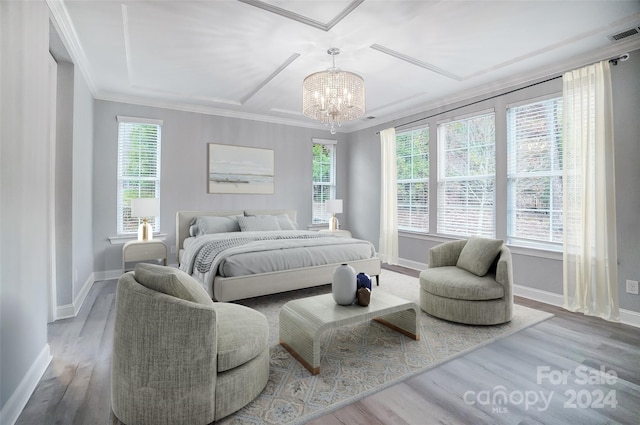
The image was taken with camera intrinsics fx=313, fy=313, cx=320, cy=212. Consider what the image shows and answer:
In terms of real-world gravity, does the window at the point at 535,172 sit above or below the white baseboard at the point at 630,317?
above

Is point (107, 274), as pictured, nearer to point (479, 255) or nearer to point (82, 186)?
point (82, 186)

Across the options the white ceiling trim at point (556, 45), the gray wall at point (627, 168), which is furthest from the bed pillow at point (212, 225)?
the gray wall at point (627, 168)

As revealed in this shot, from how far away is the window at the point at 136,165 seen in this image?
461 cm

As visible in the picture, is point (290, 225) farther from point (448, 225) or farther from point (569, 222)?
point (569, 222)

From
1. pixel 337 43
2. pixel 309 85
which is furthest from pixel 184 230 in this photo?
pixel 337 43

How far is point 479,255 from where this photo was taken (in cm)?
303

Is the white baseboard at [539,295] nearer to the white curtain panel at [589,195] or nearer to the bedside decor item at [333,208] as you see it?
the white curtain panel at [589,195]

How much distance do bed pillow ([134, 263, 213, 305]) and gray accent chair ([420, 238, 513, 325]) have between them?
2.17m

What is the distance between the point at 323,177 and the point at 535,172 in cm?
368

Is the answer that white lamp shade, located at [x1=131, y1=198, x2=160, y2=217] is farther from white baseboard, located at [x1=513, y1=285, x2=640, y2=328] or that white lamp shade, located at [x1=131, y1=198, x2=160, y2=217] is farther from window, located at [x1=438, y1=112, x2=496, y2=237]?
white baseboard, located at [x1=513, y1=285, x2=640, y2=328]

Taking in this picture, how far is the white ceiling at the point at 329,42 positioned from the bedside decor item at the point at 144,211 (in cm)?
153

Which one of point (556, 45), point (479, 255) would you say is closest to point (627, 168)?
point (556, 45)

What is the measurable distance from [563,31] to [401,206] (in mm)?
3226

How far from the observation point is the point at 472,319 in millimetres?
2771
